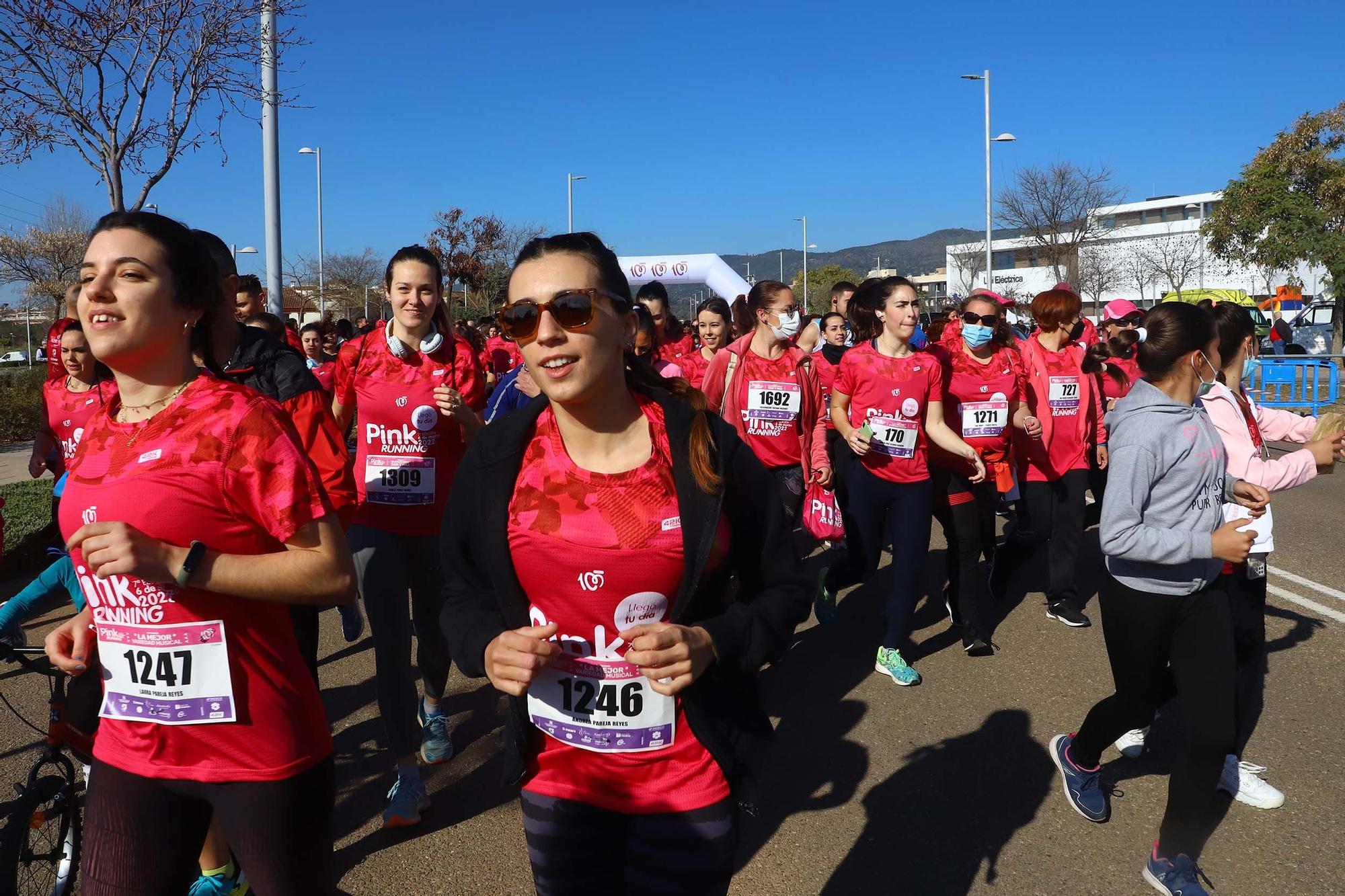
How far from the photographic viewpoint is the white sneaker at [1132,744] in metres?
4.63

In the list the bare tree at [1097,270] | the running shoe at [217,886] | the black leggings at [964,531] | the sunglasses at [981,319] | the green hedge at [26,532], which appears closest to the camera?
the running shoe at [217,886]

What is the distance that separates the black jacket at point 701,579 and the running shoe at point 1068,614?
5.07 m

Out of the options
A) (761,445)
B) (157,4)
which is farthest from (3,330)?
(761,445)

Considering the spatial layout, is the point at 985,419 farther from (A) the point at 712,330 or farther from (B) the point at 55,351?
(B) the point at 55,351

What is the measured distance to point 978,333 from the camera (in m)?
6.51

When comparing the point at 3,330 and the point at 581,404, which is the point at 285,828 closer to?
the point at 581,404

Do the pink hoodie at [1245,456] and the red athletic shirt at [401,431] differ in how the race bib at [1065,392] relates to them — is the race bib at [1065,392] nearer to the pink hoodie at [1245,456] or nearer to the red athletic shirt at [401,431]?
the pink hoodie at [1245,456]

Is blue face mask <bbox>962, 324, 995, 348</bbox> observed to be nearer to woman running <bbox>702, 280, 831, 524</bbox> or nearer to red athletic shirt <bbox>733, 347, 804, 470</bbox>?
woman running <bbox>702, 280, 831, 524</bbox>

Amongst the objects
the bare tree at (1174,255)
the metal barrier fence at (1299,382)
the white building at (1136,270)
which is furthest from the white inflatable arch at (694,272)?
the bare tree at (1174,255)

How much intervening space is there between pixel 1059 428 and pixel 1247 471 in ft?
10.9

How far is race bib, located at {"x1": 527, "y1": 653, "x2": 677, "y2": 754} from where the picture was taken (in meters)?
2.17

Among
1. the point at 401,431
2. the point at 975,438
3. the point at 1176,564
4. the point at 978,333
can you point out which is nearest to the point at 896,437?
the point at 975,438

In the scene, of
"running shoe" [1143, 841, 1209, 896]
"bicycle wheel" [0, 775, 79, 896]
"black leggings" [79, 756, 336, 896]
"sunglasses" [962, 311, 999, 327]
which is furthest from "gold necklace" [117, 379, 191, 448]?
"sunglasses" [962, 311, 999, 327]

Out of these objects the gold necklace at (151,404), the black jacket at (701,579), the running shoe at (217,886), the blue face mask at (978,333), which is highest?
the blue face mask at (978,333)
